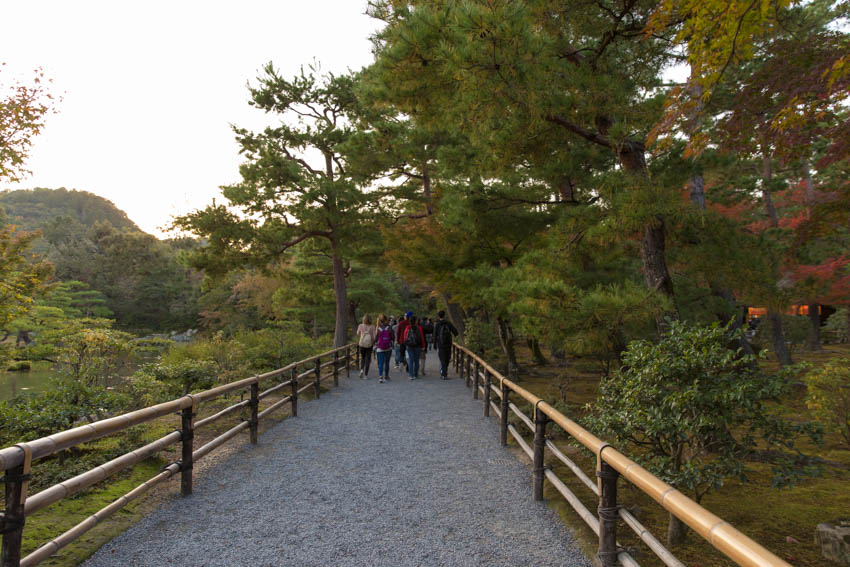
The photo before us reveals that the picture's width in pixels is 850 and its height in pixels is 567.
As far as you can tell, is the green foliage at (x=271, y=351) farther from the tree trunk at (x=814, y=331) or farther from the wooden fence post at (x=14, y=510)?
the tree trunk at (x=814, y=331)

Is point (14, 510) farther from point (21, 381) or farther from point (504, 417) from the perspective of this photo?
point (21, 381)

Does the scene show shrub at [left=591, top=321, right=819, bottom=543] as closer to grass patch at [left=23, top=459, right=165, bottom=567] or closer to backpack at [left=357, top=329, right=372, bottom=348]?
grass patch at [left=23, top=459, right=165, bottom=567]

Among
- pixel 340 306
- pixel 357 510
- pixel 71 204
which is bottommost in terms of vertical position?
→ pixel 357 510

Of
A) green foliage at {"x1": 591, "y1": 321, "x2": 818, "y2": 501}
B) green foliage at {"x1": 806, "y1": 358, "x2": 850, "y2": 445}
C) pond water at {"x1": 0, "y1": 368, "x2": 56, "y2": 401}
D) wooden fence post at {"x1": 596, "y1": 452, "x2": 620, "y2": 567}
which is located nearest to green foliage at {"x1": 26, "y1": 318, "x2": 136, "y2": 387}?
wooden fence post at {"x1": 596, "y1": 452, "x2": 620, "y2": 567}

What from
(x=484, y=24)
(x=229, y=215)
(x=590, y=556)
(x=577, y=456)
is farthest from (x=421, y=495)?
(x=229, y=215)

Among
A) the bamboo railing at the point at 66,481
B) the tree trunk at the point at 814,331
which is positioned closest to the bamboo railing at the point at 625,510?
the bamboo railing at the point at 66,481

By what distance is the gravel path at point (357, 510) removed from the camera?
2762mm

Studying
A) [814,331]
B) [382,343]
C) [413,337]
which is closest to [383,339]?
[382,343]

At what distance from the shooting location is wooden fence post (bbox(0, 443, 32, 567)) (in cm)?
198

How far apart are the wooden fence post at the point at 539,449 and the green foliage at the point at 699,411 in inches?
23.2

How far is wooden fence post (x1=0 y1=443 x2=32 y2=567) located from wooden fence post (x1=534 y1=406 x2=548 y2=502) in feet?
10.2

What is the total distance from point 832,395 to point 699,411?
3.92m

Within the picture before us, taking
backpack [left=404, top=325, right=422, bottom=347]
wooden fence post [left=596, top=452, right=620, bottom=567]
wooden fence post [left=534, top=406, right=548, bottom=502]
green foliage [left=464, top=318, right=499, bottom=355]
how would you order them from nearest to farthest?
wooden fence post [left=596, top=452, right=620, bottom=567]
wooden fence post [left=534, top=406, right=548, bottom=502]
backpack [left=404, top=325, right=422, bottom=347]
green foliage [left=464, top=318, right=499, bottom=355]

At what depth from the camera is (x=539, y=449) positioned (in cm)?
376
